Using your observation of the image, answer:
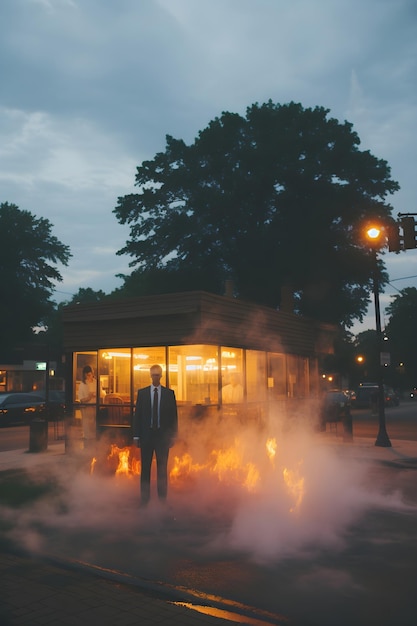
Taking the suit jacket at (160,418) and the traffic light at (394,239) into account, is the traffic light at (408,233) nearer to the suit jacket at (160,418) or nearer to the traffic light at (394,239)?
the traffic light at (394,239)

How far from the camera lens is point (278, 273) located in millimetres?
32438

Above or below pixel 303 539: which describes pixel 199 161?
above

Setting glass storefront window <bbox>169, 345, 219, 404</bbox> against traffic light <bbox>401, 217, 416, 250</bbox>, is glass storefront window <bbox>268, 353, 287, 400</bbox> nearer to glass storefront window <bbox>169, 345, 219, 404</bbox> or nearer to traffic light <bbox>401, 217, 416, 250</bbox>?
glass storefront window <bbox>169, 345, 219, 404</bbox>

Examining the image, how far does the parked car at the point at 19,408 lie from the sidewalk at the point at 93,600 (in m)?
19.7

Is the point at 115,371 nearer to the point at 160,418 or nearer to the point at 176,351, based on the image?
the point at 176,351

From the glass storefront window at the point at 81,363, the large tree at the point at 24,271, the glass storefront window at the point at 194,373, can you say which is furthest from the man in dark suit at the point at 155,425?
the large tree at the point at 24,271

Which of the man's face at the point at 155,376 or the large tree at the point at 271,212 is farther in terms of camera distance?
the large tree at the point at 271,212

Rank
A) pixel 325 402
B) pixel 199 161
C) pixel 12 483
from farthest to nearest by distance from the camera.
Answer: pixel 199 161 → pixel 325 402 → pixel 12 483

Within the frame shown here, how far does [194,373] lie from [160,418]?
7.62 metres

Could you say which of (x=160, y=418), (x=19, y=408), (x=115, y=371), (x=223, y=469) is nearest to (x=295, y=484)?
(x=223, y=469)

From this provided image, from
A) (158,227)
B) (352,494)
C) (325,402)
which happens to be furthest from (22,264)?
(352,494)

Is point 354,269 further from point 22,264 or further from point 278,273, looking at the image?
point 22,264

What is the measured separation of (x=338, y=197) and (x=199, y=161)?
8.66 m

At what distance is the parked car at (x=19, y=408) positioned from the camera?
80.2ft
